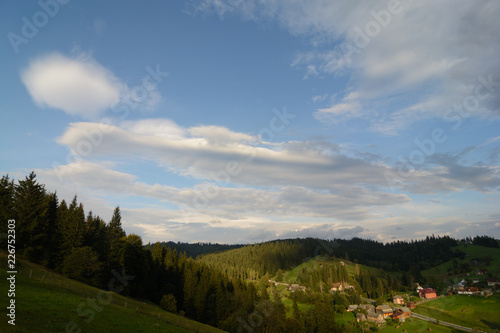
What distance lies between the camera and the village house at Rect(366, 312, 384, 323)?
383 feet

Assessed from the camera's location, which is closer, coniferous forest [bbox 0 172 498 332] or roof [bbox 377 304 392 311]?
coniferous forest [bbox 0 172 498 332]

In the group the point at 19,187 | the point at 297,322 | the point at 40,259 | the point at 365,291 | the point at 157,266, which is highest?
the point at 19,187

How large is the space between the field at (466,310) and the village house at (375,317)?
21415mm

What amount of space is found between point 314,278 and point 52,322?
187 metres

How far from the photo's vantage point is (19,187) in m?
55.9

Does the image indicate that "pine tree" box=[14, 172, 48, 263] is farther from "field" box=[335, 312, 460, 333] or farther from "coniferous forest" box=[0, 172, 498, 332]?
"field" box=[335, 312, 460, 333]

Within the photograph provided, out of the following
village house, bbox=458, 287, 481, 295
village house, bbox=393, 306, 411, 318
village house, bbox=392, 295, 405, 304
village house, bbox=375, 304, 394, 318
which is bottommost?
village house, bbox=392, 295, 405, 304

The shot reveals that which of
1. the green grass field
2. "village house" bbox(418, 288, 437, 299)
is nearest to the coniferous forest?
the green grass field

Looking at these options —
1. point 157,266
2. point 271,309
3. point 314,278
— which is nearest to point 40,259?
point 157,266

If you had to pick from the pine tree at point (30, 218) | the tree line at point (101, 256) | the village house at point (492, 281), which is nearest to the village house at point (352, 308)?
the tree line at point (101, 256)

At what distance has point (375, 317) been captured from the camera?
389ft

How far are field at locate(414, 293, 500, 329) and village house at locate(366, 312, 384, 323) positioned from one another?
70.3ft

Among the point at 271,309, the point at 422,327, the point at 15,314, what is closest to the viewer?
the point at 15,314

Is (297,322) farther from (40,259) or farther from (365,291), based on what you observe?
(365,291)
